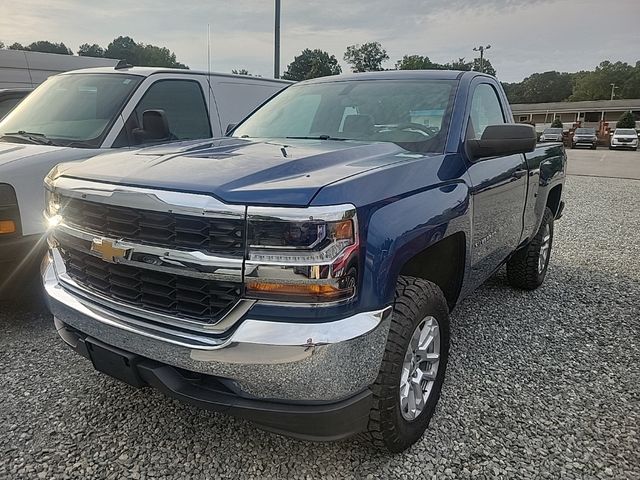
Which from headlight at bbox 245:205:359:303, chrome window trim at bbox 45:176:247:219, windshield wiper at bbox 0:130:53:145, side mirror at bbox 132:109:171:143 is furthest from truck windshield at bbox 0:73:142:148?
headlight at bbox 245:205:359:303

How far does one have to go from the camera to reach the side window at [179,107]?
447cm

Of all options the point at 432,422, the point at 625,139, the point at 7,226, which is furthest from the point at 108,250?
the point at 625,139

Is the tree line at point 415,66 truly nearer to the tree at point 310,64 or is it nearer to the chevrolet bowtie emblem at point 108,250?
the tree at point 310,64

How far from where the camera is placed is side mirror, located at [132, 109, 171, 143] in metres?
4.17

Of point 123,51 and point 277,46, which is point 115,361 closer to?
point 277,46

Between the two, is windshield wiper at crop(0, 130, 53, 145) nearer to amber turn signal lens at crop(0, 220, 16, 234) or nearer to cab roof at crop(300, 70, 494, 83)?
amber turn signal lens at crop(0, 220, 16, 234)

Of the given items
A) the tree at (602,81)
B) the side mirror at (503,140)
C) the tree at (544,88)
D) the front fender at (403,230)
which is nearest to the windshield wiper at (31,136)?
the front fender at (403,230)

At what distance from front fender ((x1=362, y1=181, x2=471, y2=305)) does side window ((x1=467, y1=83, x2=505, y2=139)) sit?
0.71m

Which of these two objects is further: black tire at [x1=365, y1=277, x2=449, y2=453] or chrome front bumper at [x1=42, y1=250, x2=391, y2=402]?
black tire at [x1=365, y1=277, x2=449, y2=453]

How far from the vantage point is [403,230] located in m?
2.12

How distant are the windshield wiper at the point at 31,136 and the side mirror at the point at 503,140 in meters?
3.31

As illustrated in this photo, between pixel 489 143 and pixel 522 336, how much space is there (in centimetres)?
167

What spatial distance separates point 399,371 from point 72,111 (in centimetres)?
382

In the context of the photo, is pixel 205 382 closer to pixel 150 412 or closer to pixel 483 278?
pixel 150 412
